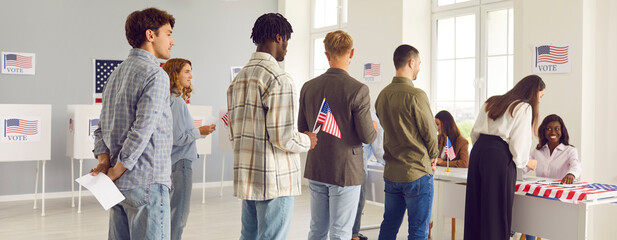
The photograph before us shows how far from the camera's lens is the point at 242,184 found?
8.14ft

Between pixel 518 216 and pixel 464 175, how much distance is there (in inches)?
24.0

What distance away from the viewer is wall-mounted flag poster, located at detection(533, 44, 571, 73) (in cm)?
500

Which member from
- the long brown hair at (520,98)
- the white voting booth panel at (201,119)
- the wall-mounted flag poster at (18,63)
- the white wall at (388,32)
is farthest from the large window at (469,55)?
the wall-mounted flag poster at (18,63)

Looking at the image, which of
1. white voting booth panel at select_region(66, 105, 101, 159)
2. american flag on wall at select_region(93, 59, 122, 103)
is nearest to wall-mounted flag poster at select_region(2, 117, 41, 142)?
white voting booth panel at select_region(66, 105, 101, 159)

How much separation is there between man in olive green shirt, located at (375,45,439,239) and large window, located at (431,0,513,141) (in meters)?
2.95

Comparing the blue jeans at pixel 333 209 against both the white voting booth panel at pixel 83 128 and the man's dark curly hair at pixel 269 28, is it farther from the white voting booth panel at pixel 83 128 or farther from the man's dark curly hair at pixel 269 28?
the white voting booth panel at pixel 83 128

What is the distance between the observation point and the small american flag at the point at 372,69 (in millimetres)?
7293

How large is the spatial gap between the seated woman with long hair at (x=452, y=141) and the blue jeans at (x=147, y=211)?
332 centimetres

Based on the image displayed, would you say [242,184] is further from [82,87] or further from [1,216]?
[82,87]

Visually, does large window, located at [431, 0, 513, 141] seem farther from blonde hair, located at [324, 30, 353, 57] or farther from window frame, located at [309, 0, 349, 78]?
blonde hair, located at [324, 30, 353, 57]

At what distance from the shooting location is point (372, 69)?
24.3 ft

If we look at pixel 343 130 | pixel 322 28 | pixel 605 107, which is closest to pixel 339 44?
pixel 343 130

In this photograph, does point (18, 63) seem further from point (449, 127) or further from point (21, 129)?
point (449, 127)

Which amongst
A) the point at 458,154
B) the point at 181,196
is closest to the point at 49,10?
the point at 181,196
